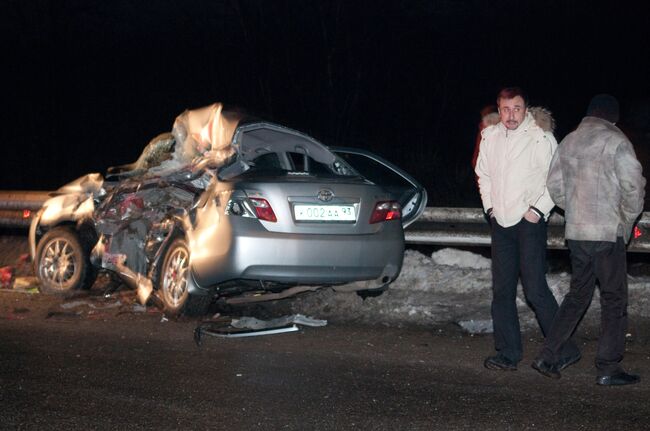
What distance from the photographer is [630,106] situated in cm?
2438

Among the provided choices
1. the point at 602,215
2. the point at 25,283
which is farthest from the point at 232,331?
the point at 25,283

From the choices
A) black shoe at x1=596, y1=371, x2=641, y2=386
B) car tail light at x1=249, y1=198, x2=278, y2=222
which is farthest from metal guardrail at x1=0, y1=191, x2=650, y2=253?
black shoe at x1=596, y1=371, x2=641, y2=386

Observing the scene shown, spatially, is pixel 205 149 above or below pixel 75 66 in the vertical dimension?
below

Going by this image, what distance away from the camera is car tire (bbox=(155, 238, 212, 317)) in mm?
7742

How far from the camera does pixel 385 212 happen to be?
25.3 ft

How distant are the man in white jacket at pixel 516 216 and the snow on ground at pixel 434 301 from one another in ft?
4.37

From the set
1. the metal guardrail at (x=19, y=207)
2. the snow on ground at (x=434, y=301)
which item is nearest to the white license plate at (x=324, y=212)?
the snow on ground at (x=434, y=301)

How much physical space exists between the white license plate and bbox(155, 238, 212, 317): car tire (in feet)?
3.42

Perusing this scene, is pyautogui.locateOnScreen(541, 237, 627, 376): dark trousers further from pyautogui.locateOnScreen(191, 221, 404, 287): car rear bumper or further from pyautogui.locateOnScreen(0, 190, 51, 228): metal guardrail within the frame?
pyautogui.locateOnScreen(0, 190, 51, 228): metal guardrail

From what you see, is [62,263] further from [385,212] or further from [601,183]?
[601,183]

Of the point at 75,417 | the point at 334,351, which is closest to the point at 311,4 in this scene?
the point at 334,351

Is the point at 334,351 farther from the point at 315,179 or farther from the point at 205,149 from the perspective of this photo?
the point at 205,149

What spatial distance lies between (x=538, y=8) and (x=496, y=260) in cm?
2640

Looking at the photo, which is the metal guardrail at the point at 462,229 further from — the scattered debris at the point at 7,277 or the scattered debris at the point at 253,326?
the scattered debris at the point at 7,277
